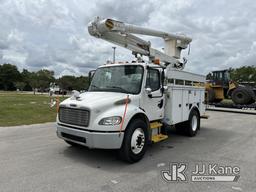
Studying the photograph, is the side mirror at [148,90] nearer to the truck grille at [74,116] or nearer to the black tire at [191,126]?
the truck grille at [74,116]

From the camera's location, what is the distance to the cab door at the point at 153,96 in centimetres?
546

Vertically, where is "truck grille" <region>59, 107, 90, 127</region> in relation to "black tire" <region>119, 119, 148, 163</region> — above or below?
above

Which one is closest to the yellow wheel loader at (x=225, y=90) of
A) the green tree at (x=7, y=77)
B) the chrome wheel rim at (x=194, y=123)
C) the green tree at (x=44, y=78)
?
the chrome wheel rim at (x=194, y=123)

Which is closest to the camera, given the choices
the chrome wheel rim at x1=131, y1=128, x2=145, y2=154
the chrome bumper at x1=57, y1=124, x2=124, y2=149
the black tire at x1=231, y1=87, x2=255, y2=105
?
the chrome bumper at x1=57, y1=124, x2=124, y2=149

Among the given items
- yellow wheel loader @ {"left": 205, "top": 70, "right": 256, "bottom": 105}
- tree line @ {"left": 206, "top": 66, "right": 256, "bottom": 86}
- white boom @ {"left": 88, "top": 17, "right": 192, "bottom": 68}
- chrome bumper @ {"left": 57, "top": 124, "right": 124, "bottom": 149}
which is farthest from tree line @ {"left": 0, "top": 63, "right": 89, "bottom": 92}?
chrome bumper @ {"left": 57, "top": 124, "right": 124, "bottom": 149}

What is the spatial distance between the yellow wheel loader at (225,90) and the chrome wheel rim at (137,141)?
48.5ft

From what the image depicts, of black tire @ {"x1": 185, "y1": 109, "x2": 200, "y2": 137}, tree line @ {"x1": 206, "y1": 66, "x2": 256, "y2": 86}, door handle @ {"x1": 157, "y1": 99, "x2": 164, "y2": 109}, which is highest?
tree line @ {"x1": 206, "y1": 66, "x2": 256, "y2": 86}

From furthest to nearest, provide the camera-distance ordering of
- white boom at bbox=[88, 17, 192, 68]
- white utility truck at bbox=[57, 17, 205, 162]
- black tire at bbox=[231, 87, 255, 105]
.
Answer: black tire at bbox=[231, 87, 255, 105] → white boom at bbox=[88, 17, 192, 68] → white utility truck at bbox=[57, 17, 205, 162]

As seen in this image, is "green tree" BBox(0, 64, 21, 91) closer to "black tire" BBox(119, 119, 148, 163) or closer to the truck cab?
the truck cab

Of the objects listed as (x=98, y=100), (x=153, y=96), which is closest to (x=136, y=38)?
(x=153, y=96)

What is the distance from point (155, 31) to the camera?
26.1ft

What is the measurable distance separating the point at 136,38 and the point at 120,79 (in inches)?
81.1

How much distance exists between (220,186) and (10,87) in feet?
349

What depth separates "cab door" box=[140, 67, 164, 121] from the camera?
5461mm
